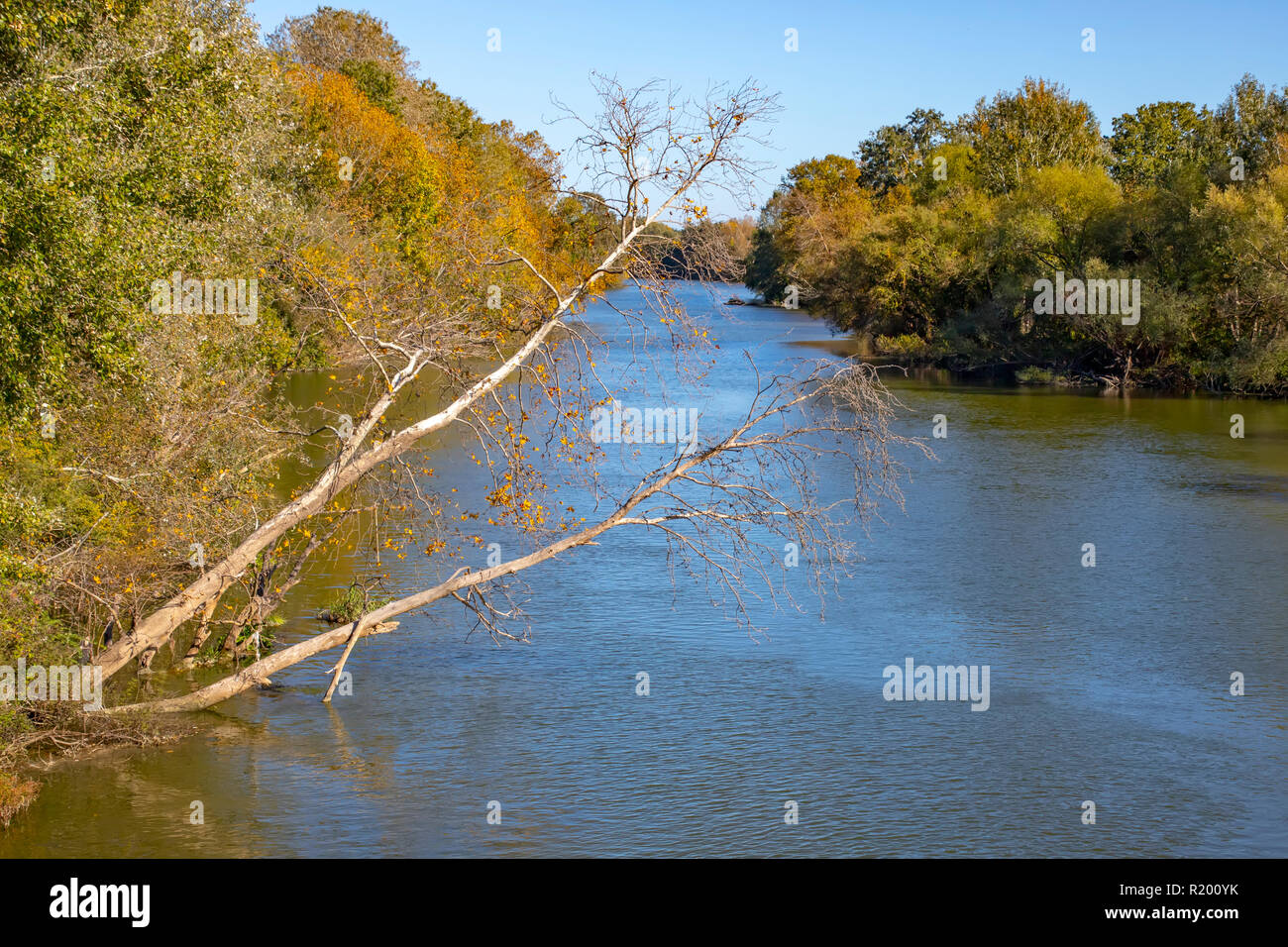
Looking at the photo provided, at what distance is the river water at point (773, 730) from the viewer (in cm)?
1226

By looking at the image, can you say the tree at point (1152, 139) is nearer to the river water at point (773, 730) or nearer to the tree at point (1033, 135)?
the tree at point (1033, 135)

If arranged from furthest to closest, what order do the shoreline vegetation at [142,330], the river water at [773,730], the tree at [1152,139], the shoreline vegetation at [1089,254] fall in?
1. the tree at [1152,139]
2. the shoreline vegetation at [1089,254]
3. the river water at [773,730]
4. the shoreline vegetation at [142,330]

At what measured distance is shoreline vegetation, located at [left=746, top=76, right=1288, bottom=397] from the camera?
4491cm

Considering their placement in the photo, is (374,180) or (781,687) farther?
(374,180)

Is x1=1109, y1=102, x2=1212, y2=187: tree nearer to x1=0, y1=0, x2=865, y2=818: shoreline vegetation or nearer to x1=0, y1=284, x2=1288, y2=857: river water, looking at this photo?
x1=0, y1=284, x2=1288, y2=857: river water

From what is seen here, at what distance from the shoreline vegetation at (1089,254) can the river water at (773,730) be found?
19.6 m

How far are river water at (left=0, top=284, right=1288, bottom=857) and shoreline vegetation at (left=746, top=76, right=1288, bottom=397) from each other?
773 inches

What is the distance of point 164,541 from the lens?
1464cm

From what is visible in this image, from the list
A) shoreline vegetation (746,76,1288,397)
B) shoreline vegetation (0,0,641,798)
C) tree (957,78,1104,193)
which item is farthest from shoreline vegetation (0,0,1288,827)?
tree (957,78,1104,193)

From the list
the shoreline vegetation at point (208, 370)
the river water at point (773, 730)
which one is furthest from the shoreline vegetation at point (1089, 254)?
the shoreline vegetation at point (208, 370)
